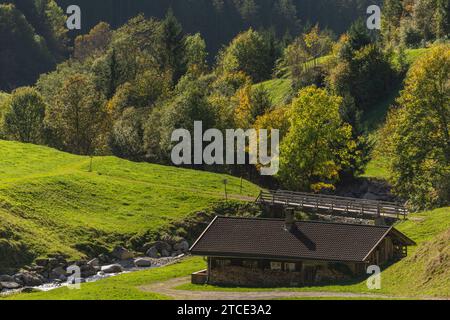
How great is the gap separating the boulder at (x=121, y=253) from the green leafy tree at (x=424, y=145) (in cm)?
2729

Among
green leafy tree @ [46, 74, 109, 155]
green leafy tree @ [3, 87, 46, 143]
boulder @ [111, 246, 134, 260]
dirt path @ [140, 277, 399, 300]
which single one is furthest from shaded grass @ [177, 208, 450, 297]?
green leafy tree @ [3, 87, 46, 143]

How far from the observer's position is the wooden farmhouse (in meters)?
67.2

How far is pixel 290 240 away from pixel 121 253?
21262 mm

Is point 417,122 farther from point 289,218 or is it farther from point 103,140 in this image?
point 103,140

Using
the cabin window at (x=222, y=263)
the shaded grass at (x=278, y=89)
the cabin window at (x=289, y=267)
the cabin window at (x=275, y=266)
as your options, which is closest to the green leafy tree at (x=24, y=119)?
the shaded grass at (x=278, y=89)

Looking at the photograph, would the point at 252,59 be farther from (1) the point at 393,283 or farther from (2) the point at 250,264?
(1) the point at 393,283

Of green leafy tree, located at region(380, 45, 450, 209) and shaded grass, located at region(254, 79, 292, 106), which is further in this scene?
A: shaded grass, located at region(254, 79, 292, 106)

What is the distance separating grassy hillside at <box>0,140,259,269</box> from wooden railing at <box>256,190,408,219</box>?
632cm

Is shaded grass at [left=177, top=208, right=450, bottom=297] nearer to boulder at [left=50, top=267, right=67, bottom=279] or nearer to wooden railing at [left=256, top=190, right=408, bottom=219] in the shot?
boulder at [left=50, top=267, right=67, bottom=279]

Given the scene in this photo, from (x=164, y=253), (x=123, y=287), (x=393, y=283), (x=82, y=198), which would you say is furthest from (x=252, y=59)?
(x=393, y=283)

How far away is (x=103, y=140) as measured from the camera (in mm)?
132875

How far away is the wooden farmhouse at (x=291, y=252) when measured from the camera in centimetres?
6719
